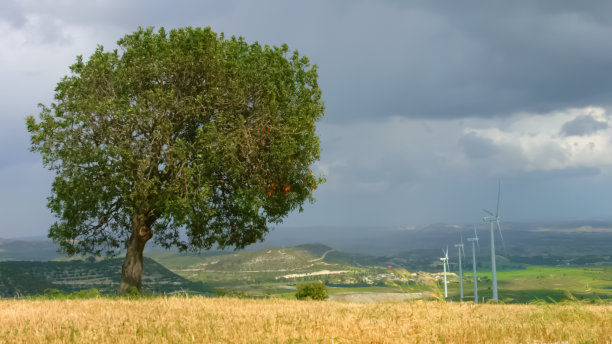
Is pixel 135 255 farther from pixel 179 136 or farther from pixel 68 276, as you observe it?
pixel 68 276

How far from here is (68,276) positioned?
84625 mm

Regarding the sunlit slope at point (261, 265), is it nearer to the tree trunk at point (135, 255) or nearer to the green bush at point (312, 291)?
the tree trunk at point (135, 255)

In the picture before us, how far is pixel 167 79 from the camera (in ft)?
85.5

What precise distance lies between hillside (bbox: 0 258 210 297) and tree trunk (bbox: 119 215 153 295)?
44437 mm

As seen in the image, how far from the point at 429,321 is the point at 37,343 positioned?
8.35 meters

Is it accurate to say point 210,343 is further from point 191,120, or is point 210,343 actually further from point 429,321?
point 191,120

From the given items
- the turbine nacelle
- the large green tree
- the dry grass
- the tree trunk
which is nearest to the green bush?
the large green tree

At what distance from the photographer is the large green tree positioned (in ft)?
81.4

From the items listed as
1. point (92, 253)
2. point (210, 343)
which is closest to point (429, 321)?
point (210, 343)

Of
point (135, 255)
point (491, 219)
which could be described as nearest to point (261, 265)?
point (491, 219)

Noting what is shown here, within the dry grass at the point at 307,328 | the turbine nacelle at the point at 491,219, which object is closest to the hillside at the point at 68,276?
the turbine nacelle at the point at 491,219

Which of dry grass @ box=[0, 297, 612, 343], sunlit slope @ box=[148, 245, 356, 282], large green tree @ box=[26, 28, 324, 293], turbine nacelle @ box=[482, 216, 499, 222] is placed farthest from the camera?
sunlit slope @ box=[148, 245, 356, 282]

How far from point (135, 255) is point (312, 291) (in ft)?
34.0

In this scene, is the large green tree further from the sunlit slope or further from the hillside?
the sunlit slope
